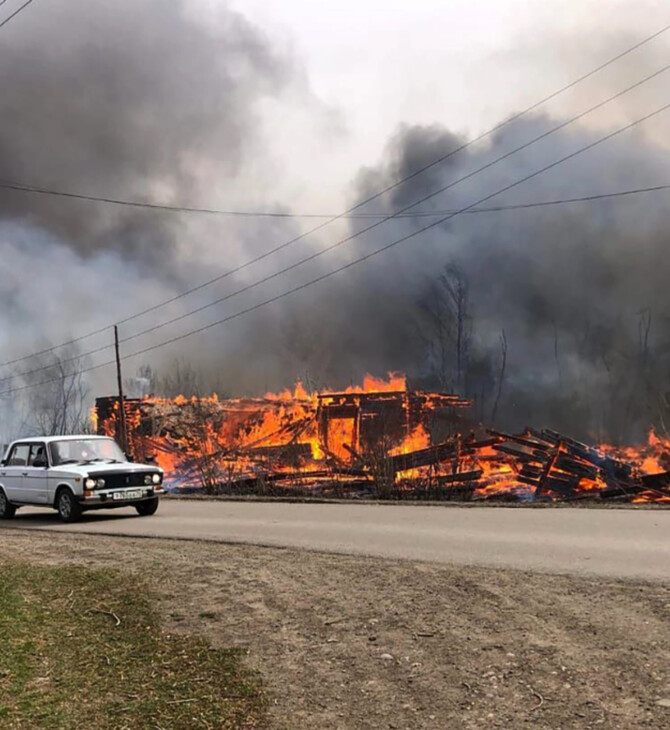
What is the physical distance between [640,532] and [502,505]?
4.79 metres

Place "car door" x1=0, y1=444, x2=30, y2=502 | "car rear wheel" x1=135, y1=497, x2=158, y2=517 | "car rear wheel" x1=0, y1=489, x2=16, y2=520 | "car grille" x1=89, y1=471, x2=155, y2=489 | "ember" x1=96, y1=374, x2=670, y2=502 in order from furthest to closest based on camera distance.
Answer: "ember" x1=96, y1=374, x2=670, y2=502 < "car rear wheel" x1=0, y1=489, x2=16, y2=520 < "car door" x1=0, y1=444, x2=30, y2=502 < "car rear wheel" x1=135, y1=497, x2=158, y2=517 < "car grille" x1=89, y1=471, x2=155, y2=489

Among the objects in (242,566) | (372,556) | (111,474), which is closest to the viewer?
(242,566)

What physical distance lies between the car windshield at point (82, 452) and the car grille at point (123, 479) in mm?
642

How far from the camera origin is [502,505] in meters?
14.0

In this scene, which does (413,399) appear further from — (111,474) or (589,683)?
(589,683)

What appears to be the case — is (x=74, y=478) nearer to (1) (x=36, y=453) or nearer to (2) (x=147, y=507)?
(1) (x=36, y=453)

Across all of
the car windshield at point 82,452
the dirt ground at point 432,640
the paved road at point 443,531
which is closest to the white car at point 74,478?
the car windshield at point 82,452

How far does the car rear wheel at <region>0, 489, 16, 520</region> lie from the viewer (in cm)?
1455

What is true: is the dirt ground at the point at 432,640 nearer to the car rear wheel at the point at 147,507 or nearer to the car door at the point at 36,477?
the car rear wheel at the point at 147,507

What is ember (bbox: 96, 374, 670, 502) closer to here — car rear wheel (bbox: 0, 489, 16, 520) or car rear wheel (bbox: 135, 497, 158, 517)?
car rear wheel (bbox: 135, 497, 158, 517)

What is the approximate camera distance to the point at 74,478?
12773mm

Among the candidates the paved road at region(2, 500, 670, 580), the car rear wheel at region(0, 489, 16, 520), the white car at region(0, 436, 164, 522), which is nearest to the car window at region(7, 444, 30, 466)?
the white car at region(0, 436, 164, 522)

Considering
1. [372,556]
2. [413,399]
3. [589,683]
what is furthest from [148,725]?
[413,399]

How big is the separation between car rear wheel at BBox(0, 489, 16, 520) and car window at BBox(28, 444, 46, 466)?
1294 millimetres
